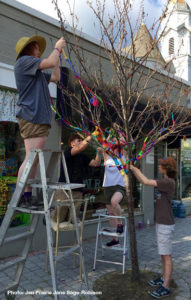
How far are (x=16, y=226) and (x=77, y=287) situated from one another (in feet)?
5.90

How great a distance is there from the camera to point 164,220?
3.39m

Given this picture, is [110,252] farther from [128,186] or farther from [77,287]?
[128,186]

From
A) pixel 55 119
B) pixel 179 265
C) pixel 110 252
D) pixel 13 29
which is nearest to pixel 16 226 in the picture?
pixel 110 252

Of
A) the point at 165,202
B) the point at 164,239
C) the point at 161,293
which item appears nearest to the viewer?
the point at 161,293

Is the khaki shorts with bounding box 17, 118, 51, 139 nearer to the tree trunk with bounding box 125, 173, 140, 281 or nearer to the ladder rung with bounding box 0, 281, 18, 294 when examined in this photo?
the tree trunk with bounding box 125, 173, 140, 281

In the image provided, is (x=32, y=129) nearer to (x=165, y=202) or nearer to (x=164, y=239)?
(x=165, y=202)

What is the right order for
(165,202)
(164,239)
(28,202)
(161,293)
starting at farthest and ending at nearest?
(165,202) → (164,239) → (161,293) → (28,202)

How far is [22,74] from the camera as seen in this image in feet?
9.59

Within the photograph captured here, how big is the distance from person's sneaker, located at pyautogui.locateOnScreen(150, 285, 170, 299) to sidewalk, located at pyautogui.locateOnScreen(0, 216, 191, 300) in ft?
0.47

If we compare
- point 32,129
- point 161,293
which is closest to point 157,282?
point 161,293

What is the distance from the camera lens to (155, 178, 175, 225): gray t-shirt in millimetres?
3396

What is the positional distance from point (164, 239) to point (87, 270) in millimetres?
1457

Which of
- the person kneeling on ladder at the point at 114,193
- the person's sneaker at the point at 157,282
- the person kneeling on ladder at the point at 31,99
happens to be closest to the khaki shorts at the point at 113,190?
the person kneeling on ladder at the point at 114,193

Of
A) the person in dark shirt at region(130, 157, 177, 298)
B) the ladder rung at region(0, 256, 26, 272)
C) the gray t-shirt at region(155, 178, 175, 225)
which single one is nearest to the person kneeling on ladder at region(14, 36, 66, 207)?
the ladder rung at region(0, 256, 26, 272)
